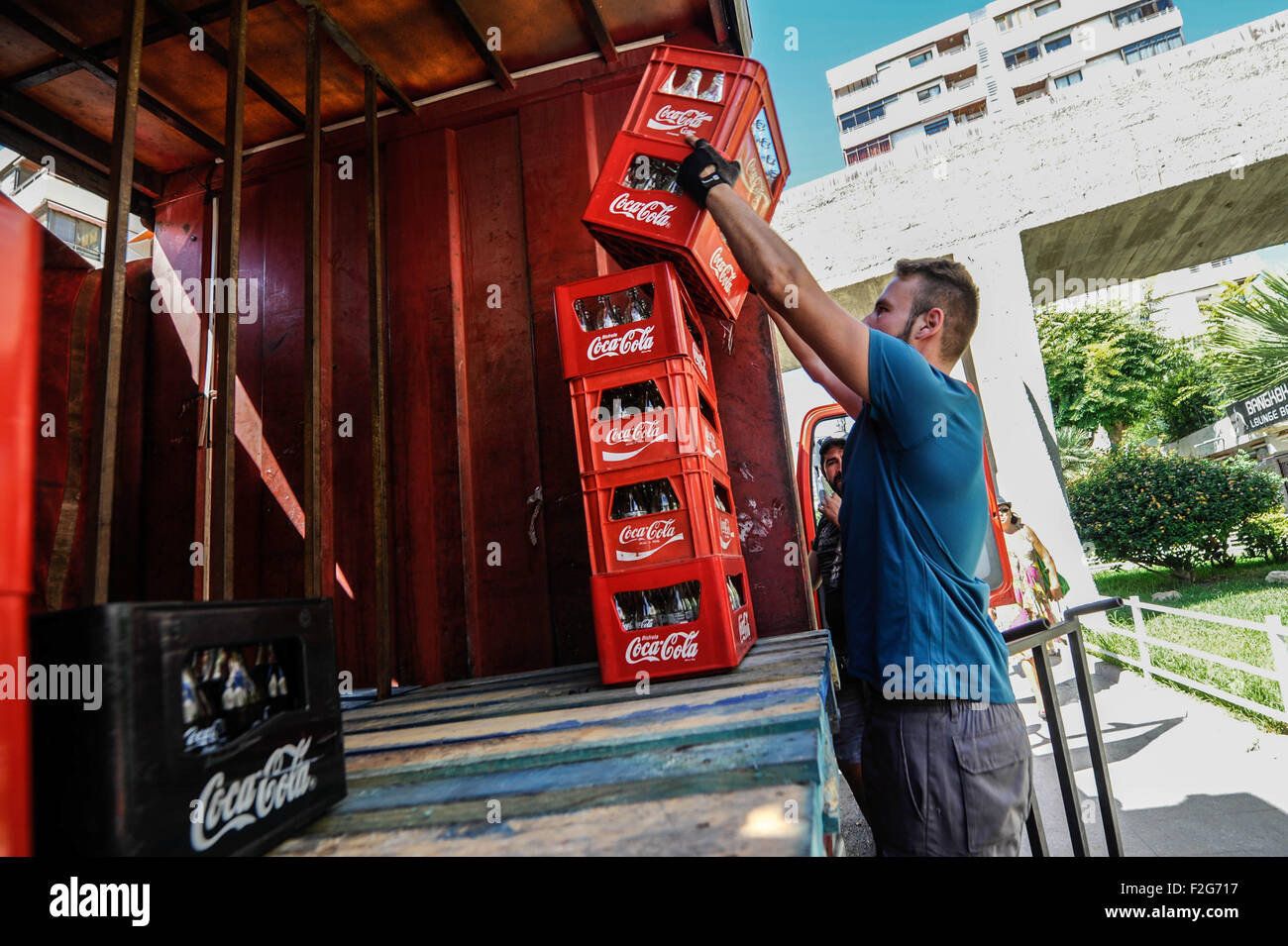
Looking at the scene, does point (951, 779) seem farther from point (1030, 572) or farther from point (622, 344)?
point (1030, 572)

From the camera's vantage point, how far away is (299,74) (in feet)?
15.8

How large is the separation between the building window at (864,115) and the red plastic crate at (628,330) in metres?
67.2

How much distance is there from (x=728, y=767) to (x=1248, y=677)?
382 inches

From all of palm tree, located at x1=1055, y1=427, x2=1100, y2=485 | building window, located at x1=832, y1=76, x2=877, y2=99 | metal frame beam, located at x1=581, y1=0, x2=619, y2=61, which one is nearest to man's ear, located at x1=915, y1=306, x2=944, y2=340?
metal frame beam, located at x1=581, y1=0, x2=619, y2=61

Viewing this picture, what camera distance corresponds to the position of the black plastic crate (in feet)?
3.43

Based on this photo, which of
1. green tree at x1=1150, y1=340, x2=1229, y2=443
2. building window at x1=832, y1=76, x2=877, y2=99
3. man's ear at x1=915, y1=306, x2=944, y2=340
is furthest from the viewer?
building window at x1=832, y1=76, x2=877, y2=99

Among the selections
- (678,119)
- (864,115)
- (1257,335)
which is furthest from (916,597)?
(864,115)

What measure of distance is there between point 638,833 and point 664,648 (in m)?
1.63

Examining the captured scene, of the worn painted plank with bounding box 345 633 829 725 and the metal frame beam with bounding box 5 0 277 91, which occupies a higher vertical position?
the metal frame beam with bounding box 5 0 277 91

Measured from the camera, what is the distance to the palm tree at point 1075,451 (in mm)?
29625

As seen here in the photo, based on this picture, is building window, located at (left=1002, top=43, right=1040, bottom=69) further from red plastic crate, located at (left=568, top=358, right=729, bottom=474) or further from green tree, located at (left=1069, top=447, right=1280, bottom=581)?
red plastic crate, located at (left=568, top=358, right=729, bottom=474)

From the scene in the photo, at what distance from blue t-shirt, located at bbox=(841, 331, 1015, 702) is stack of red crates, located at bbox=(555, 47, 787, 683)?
0.71 metres
